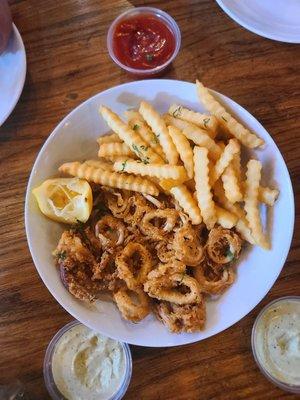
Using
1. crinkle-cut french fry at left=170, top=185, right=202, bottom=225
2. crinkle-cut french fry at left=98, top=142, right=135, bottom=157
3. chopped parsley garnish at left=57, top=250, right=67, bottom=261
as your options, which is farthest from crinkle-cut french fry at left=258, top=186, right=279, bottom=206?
chopped parsley garnish at left=57, top=250, right=67, bottom=261

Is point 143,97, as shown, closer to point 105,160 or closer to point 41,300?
point 105,160

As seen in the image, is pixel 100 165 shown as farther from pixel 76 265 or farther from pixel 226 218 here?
pixel 226 218

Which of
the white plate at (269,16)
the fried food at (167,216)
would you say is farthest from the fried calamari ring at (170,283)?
the white plate at (269,16)

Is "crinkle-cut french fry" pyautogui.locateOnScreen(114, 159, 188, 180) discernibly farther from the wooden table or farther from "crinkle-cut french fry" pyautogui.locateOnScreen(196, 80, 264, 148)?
the wooden table

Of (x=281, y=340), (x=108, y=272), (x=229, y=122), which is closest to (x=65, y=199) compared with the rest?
(x=108, y=272)

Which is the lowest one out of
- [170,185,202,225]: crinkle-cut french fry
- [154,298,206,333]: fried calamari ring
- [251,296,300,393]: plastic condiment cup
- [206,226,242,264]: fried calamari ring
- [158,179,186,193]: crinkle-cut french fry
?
[251,296,300,393]: plastic condiment cup

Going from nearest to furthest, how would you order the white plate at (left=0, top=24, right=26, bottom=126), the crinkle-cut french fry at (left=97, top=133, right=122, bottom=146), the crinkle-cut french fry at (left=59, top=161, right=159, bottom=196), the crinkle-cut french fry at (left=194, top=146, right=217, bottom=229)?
the crinkle-cut french fry at (left=194, top=146, right=217, bottom=229), the crinkle-cut french fry at (left=59, top=161, right=159, bottom=196), the crinkle-cut french fry at (left=97, top=133, right=122, bottom=146), the white plate at (left=0, top=24, right=26, bottom=126)

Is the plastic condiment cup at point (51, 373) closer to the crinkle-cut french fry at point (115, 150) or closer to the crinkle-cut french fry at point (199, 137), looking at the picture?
the crinkle-cut french fry at point (115, 150)
